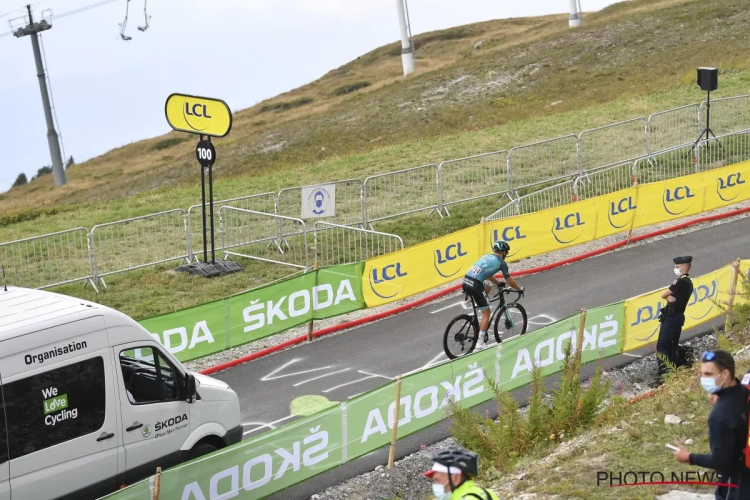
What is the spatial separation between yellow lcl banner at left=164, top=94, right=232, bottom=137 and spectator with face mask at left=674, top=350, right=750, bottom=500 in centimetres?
→ 1336

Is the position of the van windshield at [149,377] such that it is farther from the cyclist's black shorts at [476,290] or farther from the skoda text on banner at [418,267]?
the skoda text on banner at [418,267]

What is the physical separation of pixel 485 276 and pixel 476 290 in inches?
10.8

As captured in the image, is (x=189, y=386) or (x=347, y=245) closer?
(x=189, y=386)

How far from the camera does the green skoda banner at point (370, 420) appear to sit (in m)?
9.36

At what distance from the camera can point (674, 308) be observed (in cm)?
1313

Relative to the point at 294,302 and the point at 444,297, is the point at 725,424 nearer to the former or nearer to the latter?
the point at 294,302

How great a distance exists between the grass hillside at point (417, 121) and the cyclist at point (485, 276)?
6177mm

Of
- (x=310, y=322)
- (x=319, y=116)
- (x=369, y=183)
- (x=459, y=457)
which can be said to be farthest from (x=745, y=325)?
(x=319, y=116)

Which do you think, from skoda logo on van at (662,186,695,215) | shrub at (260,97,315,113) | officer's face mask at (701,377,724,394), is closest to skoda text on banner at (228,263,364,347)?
skoda logo on van at (662,186,695,215)

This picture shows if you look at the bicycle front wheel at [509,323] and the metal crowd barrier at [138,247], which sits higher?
the metal crowd barrier at [138,247]

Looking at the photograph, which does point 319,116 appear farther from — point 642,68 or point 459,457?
point 459,457

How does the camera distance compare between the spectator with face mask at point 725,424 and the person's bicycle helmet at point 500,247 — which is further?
the person's bicycle helmet at point 500,247

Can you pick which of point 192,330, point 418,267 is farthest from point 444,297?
point 192,330

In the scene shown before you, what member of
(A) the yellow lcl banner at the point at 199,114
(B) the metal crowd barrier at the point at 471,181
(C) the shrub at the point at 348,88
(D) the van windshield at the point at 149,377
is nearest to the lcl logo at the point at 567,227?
(B) the metal crowd barrier at the point at 471,181
